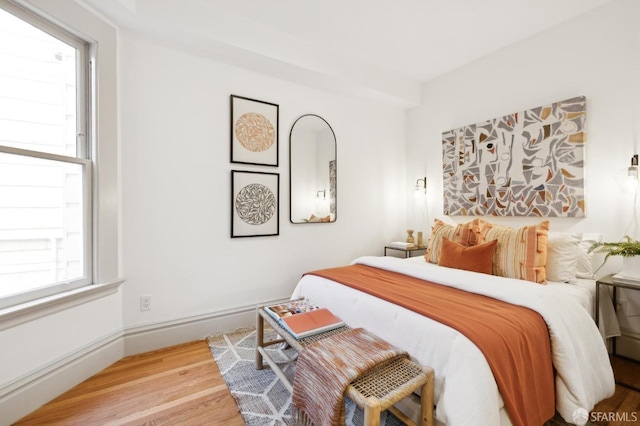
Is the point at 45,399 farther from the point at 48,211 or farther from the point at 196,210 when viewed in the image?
the point at 196,210

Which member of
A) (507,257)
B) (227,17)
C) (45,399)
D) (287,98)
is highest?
(227,17)

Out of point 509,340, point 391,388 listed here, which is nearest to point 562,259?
point 509,340

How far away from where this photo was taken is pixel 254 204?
2762 millimetres

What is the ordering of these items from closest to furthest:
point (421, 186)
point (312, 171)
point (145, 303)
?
1. point (145, 303)
2. point (312, 171)
3. point (421, 186)

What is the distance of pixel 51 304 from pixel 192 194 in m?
1.15

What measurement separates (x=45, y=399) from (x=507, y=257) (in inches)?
122

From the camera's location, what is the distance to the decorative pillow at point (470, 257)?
2.18m

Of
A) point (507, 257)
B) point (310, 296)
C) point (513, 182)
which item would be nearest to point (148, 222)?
point (310, 296)

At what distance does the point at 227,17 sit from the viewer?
2.35 m

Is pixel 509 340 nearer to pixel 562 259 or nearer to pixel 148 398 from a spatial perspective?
pixel 562 259

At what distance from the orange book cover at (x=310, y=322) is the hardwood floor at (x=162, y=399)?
55 cm

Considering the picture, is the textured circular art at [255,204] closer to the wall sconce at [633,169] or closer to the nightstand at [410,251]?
the nightstand at [410,251]

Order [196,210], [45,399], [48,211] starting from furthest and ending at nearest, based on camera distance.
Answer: [196,210], [48,211], [45,399]

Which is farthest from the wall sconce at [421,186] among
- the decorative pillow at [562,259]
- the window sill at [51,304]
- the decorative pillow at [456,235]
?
the window sill at [51,304]
